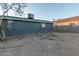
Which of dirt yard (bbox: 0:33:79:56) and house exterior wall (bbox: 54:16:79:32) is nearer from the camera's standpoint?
dirt yard (bbox: 0:33:79:56)

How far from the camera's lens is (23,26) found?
10172 mm

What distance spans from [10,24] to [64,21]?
28.4 feet

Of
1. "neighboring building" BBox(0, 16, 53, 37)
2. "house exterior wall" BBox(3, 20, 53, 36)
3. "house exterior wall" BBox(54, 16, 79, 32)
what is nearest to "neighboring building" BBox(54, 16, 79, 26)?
"house exterior wall" BBox(54, 16, 79, 32)

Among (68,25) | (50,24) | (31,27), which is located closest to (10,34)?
(31,27)

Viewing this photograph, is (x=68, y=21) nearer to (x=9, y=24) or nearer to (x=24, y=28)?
(x=24, y=28)

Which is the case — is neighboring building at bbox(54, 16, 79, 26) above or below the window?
below

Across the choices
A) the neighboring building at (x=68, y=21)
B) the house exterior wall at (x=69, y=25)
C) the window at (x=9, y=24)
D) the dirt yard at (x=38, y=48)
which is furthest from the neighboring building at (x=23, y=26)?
the dirt yard at (x=38, y=48)

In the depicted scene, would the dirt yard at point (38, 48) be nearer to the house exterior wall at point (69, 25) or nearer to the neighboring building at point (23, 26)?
the neighboring building at point (23, 26)

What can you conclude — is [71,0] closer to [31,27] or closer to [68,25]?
[31,27]

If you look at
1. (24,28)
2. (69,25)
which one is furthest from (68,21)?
(24,28)

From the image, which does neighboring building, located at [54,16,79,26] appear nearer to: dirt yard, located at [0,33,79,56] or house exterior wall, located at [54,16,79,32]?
house exterior wall, located at [54,16,79,32]

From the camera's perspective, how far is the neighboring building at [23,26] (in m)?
8.68

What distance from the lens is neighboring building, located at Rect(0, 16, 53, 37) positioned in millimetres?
8680

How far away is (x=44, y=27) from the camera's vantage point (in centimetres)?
1287
